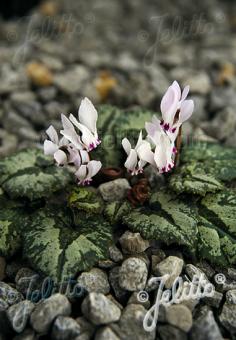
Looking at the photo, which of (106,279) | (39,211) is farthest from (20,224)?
(106,279)

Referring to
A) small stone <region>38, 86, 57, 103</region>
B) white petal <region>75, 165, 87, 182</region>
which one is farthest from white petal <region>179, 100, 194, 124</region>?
small stone <region>38, 86, 57, 103</region>

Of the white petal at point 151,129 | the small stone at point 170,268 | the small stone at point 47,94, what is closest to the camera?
the small stone at point 170,268

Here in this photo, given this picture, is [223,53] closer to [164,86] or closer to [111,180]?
[164,86]

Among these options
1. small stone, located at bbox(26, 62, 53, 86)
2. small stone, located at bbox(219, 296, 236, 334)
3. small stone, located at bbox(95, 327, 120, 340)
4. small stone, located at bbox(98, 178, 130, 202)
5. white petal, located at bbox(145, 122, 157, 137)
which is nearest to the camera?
small stone, located at bbox(95, 327, 120, 340)

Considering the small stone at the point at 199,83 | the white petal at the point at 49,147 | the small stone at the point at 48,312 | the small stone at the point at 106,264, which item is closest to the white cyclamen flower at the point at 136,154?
the white petal at the point at 49,147

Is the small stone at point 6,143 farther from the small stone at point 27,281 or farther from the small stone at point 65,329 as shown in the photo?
the small stone at point 65,329

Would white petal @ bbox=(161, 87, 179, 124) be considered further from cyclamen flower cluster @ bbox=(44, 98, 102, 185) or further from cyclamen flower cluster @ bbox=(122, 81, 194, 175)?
cyclamen flower cluster @ bbox=(44, 98, 102, 185)

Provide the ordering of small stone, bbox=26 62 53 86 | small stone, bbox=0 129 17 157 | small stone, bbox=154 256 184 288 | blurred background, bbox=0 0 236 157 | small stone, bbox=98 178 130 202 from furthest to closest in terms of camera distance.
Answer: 1. small stone, bbox=26 62 53 86
2. blurred background, bbox=0 0 236 157
3. small stone, bbox=0 129 17 157
4. small stone, bbox=98 178 130 202
5. small stone, bbox=154 256 184 288
